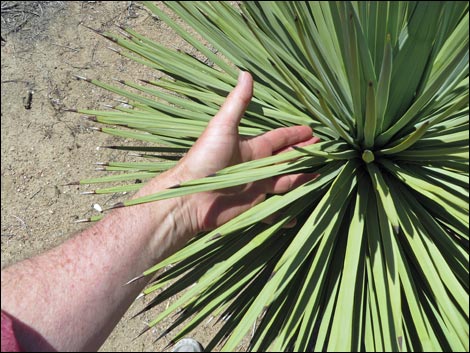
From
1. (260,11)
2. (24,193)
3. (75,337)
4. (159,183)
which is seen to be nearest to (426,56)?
(260,11)

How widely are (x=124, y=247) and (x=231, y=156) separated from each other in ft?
1.20

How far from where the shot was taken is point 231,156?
142cm

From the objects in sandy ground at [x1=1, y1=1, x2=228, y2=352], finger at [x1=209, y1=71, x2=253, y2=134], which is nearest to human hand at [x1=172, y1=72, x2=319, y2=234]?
finger at [x1=209, y1=71, x2=253, y2=134]

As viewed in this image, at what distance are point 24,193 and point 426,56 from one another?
1856 millimetres

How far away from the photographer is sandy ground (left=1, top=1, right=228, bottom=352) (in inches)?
92.3

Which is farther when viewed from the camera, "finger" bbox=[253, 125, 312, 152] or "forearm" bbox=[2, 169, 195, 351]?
Answer: "finger" bbox=[253, 125, 312, 152]

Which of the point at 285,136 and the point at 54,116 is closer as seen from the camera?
the point at 285,136

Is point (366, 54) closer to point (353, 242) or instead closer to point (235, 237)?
point (353, 242)

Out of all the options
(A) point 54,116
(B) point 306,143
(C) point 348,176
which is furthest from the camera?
(A) point 54,116

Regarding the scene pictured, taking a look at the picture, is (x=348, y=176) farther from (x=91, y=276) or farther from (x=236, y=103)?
(x=91, y=276)

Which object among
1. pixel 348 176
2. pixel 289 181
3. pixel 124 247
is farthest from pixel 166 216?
pixel 348 176

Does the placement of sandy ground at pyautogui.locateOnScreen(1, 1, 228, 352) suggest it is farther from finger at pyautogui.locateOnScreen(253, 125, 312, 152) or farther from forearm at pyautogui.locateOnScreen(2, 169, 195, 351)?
finger at pyautogui.locateOnScreen(253, 125, 312, 152)

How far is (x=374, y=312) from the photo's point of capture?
3.93 ft

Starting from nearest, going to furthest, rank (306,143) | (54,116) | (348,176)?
(348,176) → (306,143) → (54,116)
